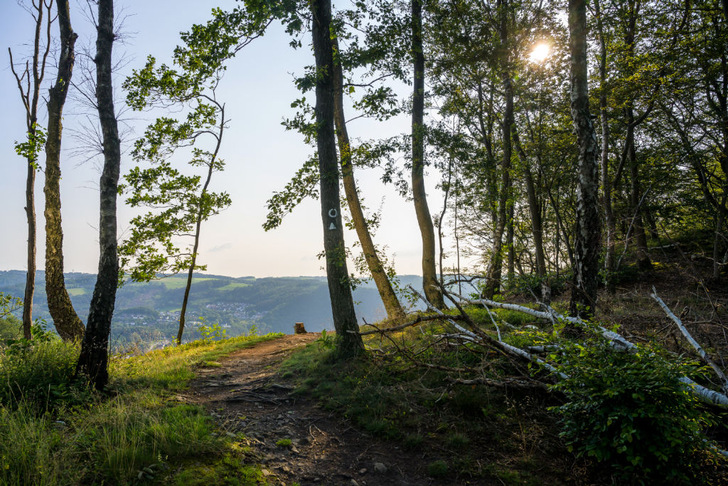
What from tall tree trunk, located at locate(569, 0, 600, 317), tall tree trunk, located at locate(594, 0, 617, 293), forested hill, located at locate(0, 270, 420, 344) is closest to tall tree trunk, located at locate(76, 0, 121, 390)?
tall tree trunk, located at locate(569, 0, 600, 317)

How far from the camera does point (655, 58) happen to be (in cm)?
1124

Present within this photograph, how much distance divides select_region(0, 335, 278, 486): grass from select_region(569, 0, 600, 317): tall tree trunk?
6.10 metres

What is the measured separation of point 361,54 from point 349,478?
33.6 ft

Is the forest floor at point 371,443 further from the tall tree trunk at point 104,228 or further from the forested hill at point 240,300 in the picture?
the forested hill at point 240,300

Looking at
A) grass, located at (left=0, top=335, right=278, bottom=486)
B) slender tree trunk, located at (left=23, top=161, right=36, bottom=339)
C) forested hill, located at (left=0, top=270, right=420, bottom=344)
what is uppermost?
slender tree trunk, located at (left=23, top=161, right=36, bottom=339)

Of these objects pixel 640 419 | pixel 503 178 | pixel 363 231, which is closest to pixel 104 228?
pixel 363 231

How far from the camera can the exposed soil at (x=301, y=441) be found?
12.5 ft

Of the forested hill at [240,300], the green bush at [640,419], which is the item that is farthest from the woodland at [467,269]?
the forested hill at [240,300]

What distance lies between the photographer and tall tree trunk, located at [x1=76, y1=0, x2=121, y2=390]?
5.57m

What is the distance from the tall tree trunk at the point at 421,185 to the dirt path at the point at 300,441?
589 cm

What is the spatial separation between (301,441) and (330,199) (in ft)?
15.6

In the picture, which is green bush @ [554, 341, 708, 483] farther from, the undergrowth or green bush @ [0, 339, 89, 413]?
green bush @ [0, 339, 89, 413]

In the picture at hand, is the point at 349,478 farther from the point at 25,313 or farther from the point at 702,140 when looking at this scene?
the point at 702,140

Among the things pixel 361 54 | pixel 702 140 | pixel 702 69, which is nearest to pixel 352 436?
pixel 361 54
